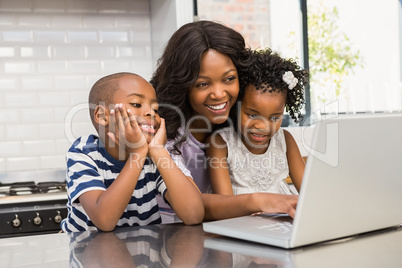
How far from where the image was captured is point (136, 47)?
3035mm

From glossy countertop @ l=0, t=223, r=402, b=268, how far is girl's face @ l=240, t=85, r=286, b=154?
2.19 ft

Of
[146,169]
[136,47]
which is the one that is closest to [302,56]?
[136,47]

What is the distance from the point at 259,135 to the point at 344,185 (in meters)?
0.85

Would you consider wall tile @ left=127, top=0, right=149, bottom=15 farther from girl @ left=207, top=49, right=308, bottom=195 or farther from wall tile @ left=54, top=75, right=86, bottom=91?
girl @ left=207, top=49, right=308, bottom=195

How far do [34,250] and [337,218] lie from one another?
58 centimetres

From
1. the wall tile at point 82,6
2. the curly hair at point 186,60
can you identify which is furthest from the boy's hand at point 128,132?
the wall tile at point 82,6

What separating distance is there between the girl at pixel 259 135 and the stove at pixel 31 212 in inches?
38.4

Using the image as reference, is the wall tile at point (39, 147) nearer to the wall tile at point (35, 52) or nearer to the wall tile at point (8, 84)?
the wall tile at point (8, 84)

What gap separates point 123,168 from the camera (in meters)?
1.27

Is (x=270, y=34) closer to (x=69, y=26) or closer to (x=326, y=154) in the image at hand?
(x=69, y=26)

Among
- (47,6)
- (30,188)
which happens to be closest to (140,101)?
(30,188)

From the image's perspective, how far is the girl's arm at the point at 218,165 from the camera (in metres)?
1.57

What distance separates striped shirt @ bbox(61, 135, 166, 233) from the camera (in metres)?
1.31

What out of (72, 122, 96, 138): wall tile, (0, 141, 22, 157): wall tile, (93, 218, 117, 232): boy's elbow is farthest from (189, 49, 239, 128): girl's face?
(0, 141, 22, 157): wall tile
